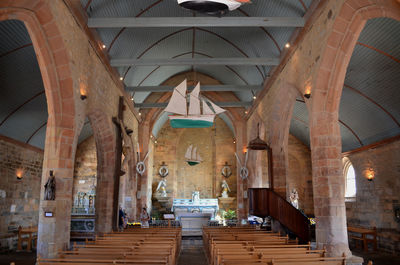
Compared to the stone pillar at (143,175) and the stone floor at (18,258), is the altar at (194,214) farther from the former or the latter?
the stone floor at (18,258)

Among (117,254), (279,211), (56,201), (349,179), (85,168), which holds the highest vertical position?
(85,168)

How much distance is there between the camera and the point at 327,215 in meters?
7.02

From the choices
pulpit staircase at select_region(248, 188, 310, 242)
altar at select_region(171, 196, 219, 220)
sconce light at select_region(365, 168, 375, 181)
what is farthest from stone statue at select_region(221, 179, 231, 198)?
sconce light at select_region(365, 168, 375, 181)

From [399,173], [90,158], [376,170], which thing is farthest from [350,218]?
[90,158]

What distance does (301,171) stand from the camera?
18.7 metres

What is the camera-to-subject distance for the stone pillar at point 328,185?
22.5 feet

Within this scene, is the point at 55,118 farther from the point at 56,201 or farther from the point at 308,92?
the point at 308,92

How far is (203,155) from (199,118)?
1131cm

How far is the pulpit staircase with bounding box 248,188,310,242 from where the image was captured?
9.38m

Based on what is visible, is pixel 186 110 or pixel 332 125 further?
pixel 186 110

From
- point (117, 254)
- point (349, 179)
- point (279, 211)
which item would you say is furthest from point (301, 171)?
point (117, 254)

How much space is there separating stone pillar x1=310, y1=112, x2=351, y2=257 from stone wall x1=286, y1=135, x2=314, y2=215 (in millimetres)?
11440

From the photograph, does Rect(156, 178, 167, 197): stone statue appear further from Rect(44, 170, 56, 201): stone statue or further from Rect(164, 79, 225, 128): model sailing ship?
Rect(44, 170, 56, 201): stone statue

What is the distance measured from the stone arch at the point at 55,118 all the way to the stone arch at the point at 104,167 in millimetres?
2575
